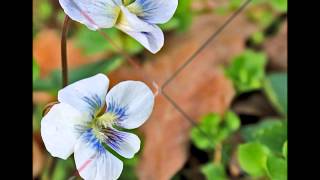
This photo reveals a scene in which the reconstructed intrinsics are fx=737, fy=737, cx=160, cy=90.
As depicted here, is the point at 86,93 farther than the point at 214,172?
No

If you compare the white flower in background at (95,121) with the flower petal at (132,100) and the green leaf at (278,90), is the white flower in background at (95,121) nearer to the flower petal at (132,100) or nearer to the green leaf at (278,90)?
the flower petal at (132,100)

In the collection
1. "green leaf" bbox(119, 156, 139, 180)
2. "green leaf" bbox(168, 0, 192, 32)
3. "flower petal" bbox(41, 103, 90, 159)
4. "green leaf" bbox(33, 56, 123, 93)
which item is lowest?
"green leaf" bbox(119, 156, 139, 180)

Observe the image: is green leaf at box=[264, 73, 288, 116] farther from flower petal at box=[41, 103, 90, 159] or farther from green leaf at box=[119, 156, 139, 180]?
flower petal at box=[41, 103, 90, 159]

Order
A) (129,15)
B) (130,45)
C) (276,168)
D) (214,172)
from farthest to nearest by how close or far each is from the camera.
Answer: (130,45)
(214,172)
(276,168)
(129,15)

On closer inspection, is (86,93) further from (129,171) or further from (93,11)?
(129,171)

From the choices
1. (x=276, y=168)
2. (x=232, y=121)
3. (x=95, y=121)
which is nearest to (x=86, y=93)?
(x=95, y=121)

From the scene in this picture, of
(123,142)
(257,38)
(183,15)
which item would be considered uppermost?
(123,142)

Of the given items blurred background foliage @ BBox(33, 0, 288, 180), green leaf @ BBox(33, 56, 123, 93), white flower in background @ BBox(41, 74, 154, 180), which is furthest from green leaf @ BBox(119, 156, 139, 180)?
white flower in background @ BBox(41, 74, 154, 180)
